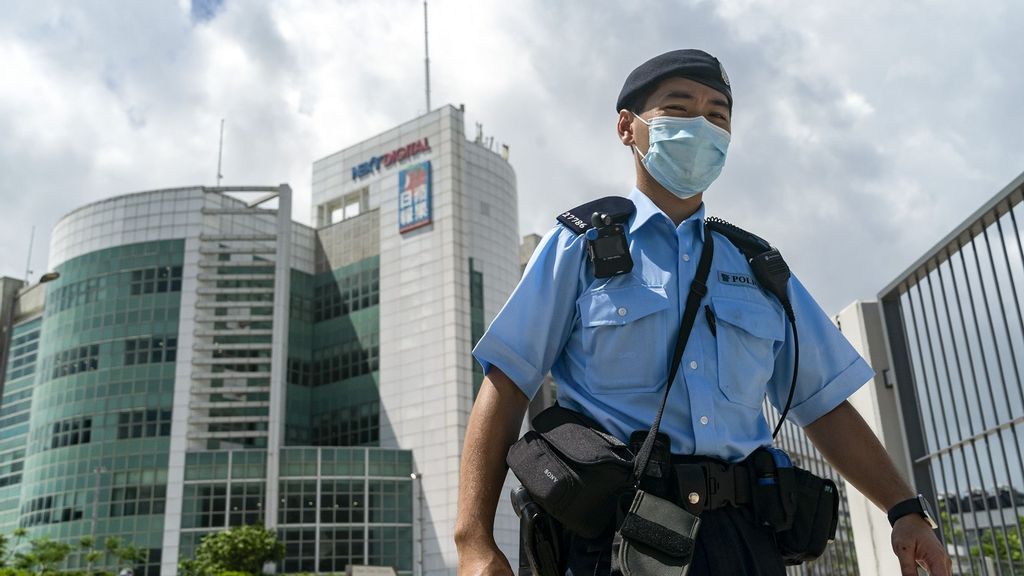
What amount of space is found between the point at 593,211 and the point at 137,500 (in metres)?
53.3

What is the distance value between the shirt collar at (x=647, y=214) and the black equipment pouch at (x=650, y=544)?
76 cm

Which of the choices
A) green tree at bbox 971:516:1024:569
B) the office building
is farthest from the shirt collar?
the office building

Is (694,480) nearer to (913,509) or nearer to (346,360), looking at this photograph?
(913,509)

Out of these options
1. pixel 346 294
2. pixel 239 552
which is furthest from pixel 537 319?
pixel 346 294

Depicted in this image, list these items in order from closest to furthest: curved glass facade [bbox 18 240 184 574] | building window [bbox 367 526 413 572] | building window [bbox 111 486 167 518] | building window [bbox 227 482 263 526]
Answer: building window [bbox 227 482 263 526], building window [bbox 111 486 167 518], building window [bbox 367 526 413 572], curved glass facade [bbox 18 240 184 574]

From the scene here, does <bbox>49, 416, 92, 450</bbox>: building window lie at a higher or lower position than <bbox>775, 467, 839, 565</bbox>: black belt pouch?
higher

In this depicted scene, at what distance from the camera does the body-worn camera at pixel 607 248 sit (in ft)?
7.06

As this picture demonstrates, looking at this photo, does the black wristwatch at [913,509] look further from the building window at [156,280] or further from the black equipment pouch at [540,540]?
the building window at [156,280]

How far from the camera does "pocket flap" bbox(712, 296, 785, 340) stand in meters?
2.17

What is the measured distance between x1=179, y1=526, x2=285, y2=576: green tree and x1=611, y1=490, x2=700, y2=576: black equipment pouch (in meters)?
41.7

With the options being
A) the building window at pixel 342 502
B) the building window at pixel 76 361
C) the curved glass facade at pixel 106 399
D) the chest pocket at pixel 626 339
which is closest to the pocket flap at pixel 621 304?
the chest pocket at pixel 626 339

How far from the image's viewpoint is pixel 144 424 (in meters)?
52.4

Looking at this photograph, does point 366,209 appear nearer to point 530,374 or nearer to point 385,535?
point 385,535

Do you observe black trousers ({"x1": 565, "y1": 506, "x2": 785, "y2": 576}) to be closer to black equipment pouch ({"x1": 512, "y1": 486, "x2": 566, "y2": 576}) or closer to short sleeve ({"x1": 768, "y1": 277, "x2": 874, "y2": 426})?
black equipment pouch ({"x1": 512, "y1": 486, "x2": 566, "y2": 576})
